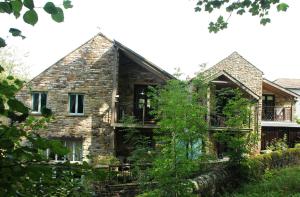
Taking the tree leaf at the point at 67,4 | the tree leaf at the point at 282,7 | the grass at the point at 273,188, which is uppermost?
the tree leaf at the point at 282,7

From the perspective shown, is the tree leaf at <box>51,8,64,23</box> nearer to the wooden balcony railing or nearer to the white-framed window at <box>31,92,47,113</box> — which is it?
the wooden balcony railing

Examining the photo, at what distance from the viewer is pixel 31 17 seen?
4.77 feet

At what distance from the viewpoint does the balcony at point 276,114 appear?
33594 mm

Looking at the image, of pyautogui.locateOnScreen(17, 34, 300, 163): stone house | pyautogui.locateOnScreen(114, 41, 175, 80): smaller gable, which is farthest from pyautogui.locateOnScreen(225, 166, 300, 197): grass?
pyautogui.locateOnScreen(114, 41, 175, 80): smaller gable

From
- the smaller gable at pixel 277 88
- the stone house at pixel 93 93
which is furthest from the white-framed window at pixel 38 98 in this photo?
the smaller gable at pixel 277 88

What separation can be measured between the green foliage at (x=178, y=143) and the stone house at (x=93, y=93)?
37.4ft

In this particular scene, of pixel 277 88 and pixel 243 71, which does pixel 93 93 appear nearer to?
pixel 243 71

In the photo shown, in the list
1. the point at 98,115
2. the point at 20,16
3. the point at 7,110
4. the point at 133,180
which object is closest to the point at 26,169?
the point at 7,110

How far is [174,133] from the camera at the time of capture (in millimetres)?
10078

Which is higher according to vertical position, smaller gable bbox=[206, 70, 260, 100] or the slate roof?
the slate roof

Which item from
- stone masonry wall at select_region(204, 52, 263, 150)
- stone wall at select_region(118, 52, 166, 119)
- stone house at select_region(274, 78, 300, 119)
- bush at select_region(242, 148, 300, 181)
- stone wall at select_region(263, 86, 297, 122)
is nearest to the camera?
bush at select_region(242, 148, 300, 181)

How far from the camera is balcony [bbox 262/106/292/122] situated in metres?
33.6

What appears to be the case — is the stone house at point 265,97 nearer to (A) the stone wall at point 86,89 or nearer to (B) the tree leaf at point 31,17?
(A) the stone wall at point 86,89

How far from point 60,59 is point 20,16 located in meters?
22.5
